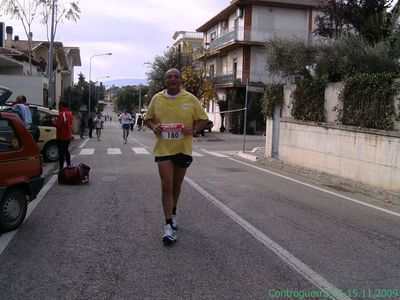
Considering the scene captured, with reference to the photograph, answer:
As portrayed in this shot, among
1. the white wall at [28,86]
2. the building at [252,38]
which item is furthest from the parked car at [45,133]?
the building at [252,38]

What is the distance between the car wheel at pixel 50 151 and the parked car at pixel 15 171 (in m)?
9.15

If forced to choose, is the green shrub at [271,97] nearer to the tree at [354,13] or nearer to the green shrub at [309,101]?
the green shrub at [309,101]

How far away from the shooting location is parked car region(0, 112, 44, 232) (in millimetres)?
6629

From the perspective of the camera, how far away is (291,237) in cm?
672

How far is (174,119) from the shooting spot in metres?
6.16

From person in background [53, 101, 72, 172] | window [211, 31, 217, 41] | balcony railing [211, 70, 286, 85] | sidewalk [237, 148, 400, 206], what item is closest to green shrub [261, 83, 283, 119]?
sidewalk [237, 148, 400, 206]

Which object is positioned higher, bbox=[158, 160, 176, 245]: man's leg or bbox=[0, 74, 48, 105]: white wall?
bbox=[0, 74, 48, 105]: white wall

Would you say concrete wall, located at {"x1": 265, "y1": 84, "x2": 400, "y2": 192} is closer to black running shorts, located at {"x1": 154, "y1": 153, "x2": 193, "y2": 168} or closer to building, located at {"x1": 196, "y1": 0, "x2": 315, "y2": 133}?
black running shorts, located at {"x1": 154, "y1": 153, "x2": 193, "y2": 168}

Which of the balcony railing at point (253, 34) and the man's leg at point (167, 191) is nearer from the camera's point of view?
the man's leg at point (167, 191)

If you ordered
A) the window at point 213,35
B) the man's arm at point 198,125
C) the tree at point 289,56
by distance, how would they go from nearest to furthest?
the man's arm at point 198,125
the tree at point 289,56
the window at point 213,35

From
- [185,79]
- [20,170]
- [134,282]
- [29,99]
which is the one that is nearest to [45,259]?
[134,282]

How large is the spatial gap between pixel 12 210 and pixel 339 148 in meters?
9.14

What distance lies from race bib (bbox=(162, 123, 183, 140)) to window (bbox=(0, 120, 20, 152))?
221cm

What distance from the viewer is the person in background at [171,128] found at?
614 centimetres
